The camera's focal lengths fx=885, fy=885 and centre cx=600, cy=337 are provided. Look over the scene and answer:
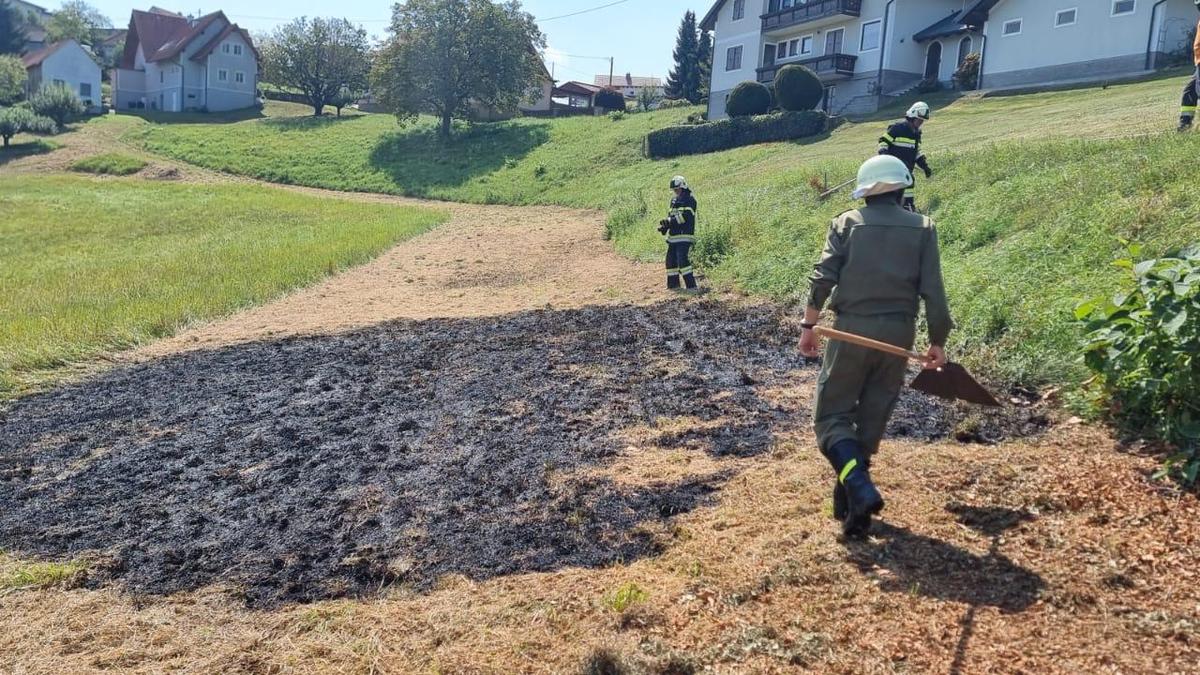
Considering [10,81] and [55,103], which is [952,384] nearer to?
[55,103]

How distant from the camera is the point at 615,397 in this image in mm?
7281

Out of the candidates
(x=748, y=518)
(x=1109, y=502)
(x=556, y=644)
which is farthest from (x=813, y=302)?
(x=556, y=644)

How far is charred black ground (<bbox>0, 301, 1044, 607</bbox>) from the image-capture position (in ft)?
15.3

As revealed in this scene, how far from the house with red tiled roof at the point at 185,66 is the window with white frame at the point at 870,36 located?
4725cm

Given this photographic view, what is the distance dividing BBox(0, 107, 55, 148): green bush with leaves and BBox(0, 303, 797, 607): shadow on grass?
154ft

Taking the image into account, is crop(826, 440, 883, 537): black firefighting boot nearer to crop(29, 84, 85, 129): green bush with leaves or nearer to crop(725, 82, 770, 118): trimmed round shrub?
crop(725, 82, 770, 118): trimmed round shrub

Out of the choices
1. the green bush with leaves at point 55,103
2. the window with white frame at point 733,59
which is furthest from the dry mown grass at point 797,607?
the green bush with leaves at point 55,103

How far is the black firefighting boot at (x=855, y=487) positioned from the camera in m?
3.93

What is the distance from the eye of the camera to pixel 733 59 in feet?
150

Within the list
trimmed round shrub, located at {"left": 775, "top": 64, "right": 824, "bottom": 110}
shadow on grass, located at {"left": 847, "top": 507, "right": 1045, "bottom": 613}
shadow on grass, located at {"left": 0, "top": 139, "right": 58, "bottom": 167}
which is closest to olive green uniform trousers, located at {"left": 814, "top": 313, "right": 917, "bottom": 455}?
shadow on grass, located at {"left": 847, "top": 507, "right": 1045, "bottom": 613}

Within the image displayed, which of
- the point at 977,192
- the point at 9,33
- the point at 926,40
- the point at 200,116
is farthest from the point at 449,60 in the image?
the point at 9,33

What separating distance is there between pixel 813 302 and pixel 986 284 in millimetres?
4747

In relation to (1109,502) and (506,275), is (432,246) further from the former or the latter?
(1109,502)

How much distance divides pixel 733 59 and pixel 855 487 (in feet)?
146
